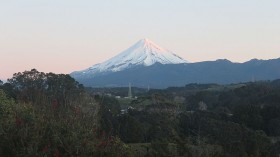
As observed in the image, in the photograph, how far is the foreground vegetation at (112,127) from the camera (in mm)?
9062

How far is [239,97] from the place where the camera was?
2805 inches

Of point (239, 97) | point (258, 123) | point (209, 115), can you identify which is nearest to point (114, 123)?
point (209, 115)

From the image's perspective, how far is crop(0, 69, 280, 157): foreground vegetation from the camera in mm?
9062

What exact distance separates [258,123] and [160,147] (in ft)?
94.0

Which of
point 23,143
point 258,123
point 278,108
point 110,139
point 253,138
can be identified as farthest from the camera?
point 278,108

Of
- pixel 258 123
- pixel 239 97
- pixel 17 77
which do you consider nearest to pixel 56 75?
pixel 17 77

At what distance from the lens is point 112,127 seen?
2564cm

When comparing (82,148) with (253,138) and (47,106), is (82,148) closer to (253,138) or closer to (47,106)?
(47,106)

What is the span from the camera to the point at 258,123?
45.2 metres

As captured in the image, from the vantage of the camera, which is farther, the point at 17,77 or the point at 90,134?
the point at 17,77

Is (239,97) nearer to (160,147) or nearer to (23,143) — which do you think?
(160,147)

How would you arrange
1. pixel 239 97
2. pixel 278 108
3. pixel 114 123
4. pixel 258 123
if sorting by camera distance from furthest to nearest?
pixel 239 97 → pixel 278 108 → pixel 258 123 → pixel 114 123

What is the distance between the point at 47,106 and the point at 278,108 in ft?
136

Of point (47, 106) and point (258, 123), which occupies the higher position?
point (47, 106)
